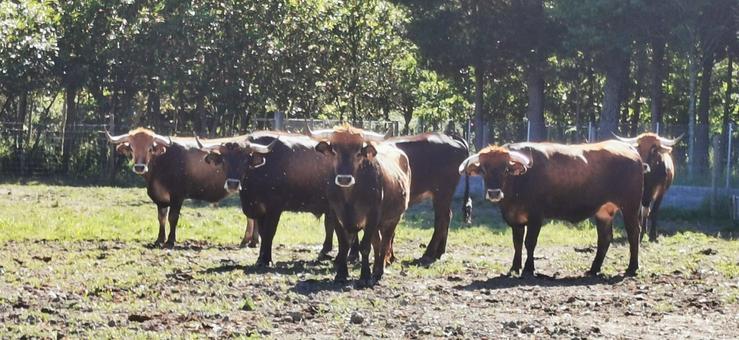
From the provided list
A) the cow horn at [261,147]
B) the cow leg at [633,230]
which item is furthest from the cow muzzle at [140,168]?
the cow leg at [633,230]

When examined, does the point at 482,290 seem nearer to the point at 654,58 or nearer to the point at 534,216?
the point at 534,216

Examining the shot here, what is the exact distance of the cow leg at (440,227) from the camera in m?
17.3

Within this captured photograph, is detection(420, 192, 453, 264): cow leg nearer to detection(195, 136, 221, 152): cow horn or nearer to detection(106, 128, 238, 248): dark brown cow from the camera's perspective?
detection(195, 136, 221, 152): cow horn

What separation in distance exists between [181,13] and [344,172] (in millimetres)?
23455

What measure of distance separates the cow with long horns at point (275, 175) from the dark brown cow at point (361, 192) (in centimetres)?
146

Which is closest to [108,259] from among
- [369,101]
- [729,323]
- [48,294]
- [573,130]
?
[48,294]

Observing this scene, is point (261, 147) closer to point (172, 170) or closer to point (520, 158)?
point (520, 158)

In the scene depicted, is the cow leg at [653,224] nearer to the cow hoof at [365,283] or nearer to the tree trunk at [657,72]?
the cow hoof at [365,283]

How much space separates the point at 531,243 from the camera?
610 inches

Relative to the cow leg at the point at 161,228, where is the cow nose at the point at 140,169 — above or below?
above

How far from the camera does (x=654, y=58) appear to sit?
34656mm

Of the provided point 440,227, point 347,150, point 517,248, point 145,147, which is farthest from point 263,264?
point 145,147

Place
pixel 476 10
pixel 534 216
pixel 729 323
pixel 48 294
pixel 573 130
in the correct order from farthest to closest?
pixel 476 10
pixel 573 130
pixel 534 216
pixel 48 294
pixel 729 323

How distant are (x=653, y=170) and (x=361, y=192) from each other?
781 cm
